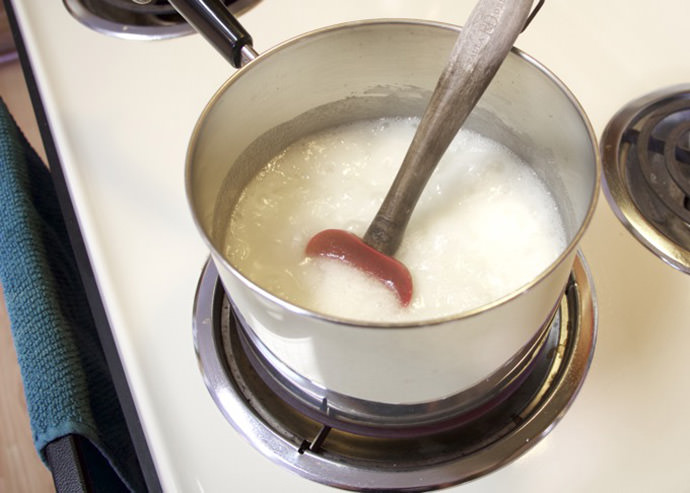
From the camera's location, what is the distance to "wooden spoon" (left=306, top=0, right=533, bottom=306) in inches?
15.9

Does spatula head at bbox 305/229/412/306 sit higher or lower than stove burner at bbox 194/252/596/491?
higher

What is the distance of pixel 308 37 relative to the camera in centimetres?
46

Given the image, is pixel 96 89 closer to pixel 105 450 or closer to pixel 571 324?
pixel 105 450

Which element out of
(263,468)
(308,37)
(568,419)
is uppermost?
(308,37)

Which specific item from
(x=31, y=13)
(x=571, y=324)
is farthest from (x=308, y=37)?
(x=31, y=13)

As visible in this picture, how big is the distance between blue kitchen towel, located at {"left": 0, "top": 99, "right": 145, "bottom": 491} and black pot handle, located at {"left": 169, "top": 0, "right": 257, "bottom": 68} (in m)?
0.28

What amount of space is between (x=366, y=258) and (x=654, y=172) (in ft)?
0.92

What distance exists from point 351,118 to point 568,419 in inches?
13.5

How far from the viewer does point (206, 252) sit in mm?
534

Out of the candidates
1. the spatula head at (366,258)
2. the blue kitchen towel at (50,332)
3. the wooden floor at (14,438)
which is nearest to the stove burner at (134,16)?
the blue kitchen towel at (50,332)

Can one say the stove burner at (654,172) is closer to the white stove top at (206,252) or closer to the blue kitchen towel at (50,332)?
the white stove top at (206,252)

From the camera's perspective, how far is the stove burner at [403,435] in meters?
0.42

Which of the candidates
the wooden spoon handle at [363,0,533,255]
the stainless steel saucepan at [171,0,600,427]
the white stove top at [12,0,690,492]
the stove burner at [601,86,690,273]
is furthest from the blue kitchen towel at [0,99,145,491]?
the stove burner at [601,86,690,273]

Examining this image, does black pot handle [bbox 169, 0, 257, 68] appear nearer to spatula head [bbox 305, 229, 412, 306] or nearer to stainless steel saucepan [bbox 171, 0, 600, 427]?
stainless steel saucepan [bbox 171, 0, 600, 427]
